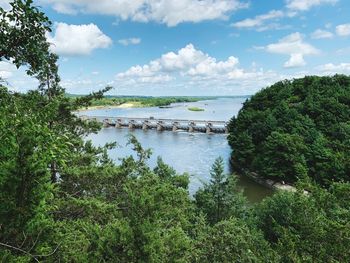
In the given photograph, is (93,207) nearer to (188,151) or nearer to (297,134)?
(297,134)

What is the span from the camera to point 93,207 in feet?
35.0

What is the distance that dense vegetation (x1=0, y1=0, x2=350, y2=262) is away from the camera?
445 cm

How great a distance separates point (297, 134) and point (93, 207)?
36.8 meters

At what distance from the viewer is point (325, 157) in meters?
37.3

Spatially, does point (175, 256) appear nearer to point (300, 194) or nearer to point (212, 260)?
point (212, 260)

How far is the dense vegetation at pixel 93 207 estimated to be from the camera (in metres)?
4.45


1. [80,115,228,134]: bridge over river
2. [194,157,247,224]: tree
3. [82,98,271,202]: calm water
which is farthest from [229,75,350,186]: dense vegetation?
[80,115,228,134]: bridge over river

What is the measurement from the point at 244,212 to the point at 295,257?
538 inches

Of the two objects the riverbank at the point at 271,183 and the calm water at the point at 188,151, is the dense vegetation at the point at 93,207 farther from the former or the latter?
the riverbank at the point at 271,183

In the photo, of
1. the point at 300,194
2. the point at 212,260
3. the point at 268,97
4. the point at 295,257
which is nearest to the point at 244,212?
the point at 300,194

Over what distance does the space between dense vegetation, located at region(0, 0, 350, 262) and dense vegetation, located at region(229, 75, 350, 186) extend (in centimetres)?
1387

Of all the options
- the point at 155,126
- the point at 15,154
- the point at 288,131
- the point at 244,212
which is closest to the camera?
the point at 15,154

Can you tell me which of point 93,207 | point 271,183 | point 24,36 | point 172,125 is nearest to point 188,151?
point 271,183

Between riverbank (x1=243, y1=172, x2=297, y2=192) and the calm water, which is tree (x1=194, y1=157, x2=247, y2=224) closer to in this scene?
the calm water
